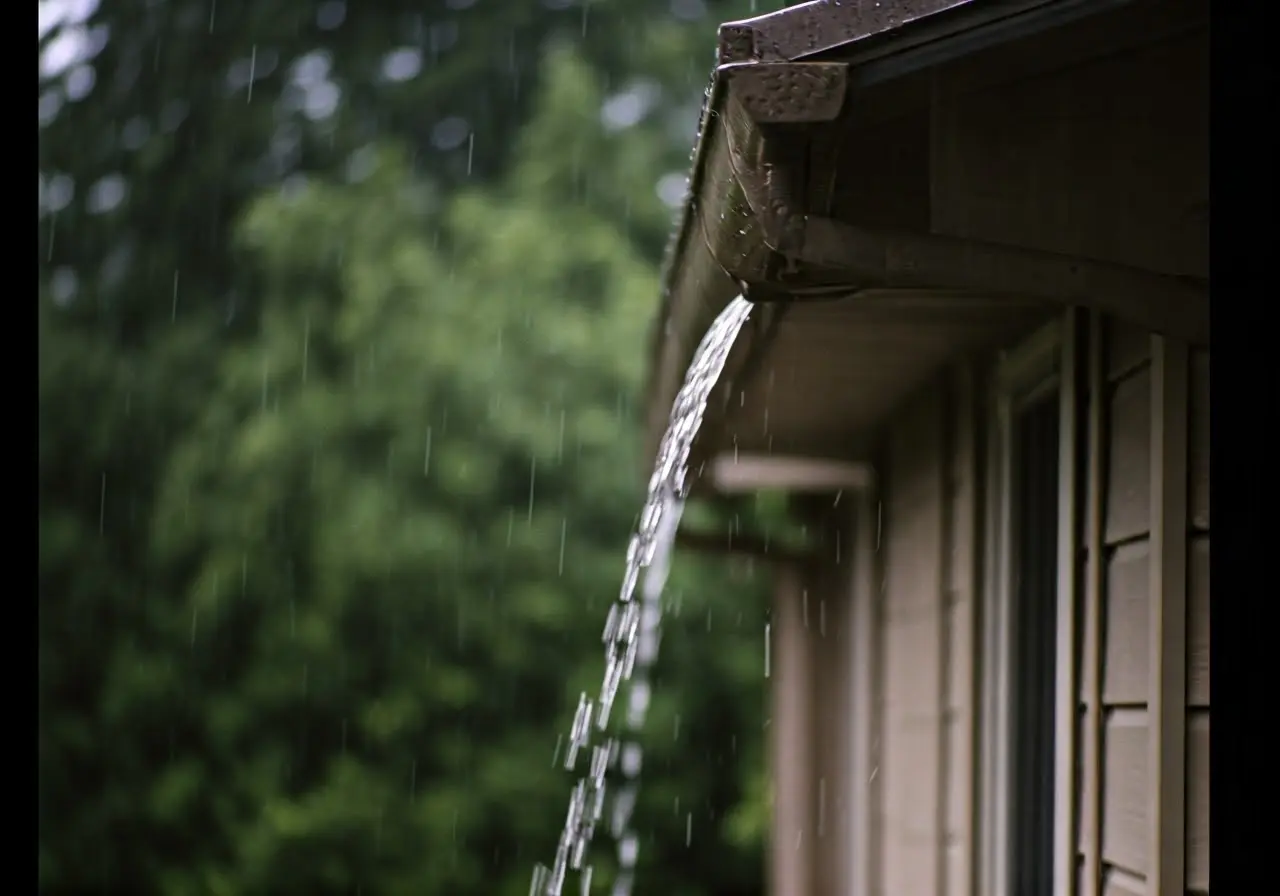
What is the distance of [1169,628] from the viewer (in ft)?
6.73

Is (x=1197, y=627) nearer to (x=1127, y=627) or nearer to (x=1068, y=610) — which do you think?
(x=1127, y=627)

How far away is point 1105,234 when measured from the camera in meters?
1.97

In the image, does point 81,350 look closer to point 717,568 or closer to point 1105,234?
point 717,568

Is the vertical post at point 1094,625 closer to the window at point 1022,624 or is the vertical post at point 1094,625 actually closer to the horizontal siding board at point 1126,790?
the horizontal siding board at point 1126,790

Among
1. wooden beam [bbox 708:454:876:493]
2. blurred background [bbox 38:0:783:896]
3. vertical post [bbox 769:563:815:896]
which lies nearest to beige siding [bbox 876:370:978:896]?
wooden beam [bbox 708:454:876:493]

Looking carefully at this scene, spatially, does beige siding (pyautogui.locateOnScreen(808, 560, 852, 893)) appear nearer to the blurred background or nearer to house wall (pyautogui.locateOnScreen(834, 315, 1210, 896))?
house wall (pyautogui.locateOnScreen(834, 315, 1210, 896))

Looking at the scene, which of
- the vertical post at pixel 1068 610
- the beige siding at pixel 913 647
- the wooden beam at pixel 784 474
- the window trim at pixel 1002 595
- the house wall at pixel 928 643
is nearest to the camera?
the vertical post at pixel 1068 610

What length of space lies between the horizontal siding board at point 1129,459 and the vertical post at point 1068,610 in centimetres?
14

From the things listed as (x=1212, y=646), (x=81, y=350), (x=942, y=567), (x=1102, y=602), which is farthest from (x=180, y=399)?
(x=1212, y=646)

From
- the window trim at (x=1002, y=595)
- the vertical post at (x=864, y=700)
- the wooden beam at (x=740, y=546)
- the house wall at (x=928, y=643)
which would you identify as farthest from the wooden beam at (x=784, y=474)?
the window trim at (x=1002, y=595)

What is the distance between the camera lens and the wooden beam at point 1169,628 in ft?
6.67

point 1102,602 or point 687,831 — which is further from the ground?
point 1102,602

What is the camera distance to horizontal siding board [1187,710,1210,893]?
2004mm

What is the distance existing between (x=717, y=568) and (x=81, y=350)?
17.7 feet
